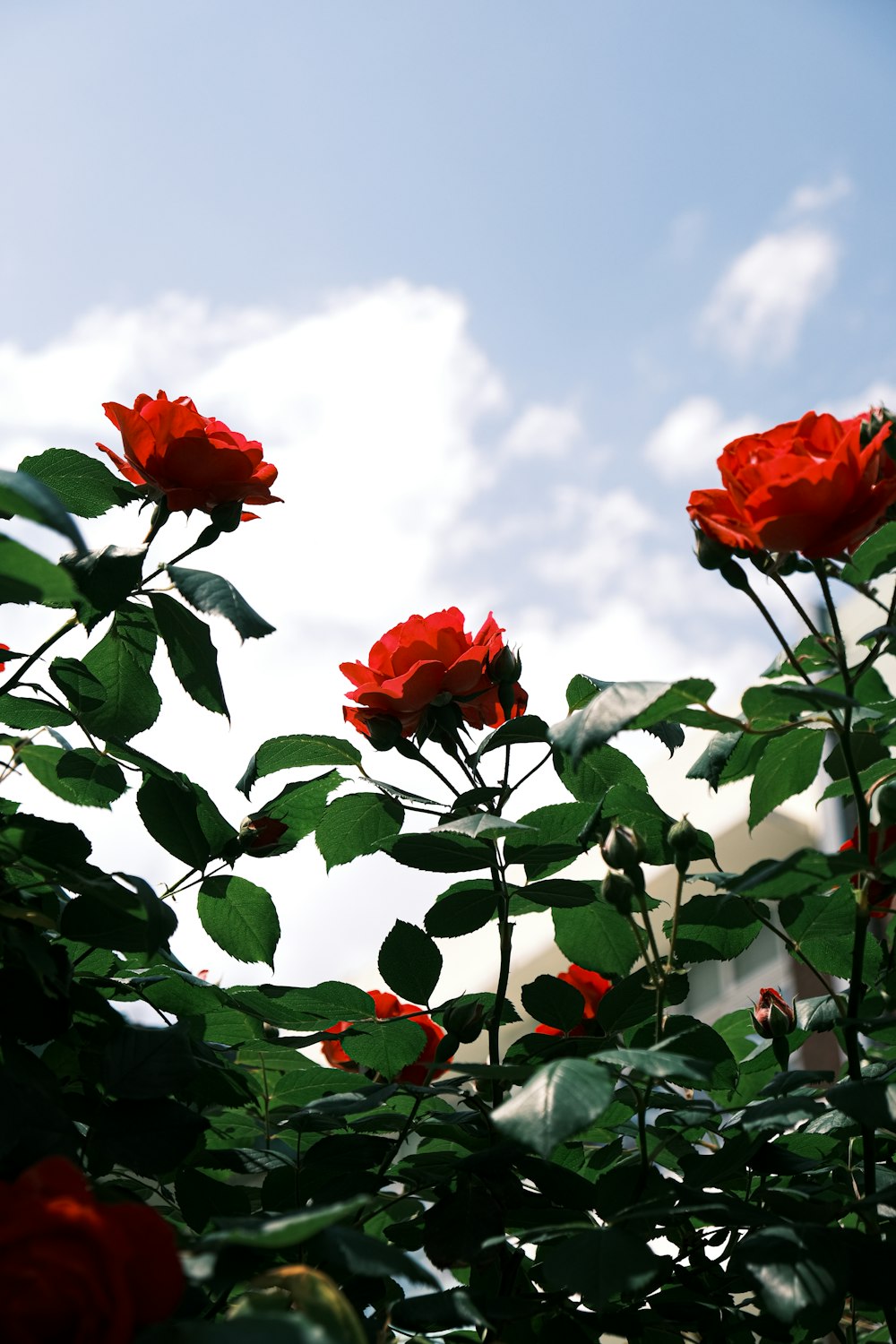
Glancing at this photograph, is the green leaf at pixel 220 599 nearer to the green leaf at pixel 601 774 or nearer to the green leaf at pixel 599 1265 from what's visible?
the green leaf at pixel 601 774

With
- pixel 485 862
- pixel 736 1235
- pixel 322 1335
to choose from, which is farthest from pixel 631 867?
pixel 322 1335

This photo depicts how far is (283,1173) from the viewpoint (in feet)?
2.63

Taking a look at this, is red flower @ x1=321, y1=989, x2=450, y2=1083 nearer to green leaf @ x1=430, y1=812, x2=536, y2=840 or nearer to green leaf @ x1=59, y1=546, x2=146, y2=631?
green leaf @ x1=430, y1=812, x2=536, y2=840

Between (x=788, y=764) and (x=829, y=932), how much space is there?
13 cm

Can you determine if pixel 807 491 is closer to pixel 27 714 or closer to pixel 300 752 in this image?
pixel 300 752

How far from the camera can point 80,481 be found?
987 mm

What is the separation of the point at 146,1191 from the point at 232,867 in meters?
0.25

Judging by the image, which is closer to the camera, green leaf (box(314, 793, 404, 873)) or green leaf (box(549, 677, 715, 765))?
green leaf (box(549, 677, 715, 765))

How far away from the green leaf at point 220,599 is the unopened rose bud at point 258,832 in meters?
0.20

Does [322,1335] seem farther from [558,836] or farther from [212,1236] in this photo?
[558,836]

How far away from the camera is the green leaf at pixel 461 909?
85 centimetres

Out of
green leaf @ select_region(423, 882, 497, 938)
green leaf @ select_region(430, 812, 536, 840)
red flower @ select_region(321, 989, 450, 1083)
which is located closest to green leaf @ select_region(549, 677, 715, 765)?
green leaf @ select_region(430, 812, 536, 840)

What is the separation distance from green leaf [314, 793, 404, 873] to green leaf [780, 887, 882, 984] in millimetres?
303

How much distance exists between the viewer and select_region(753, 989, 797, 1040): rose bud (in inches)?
36.9
